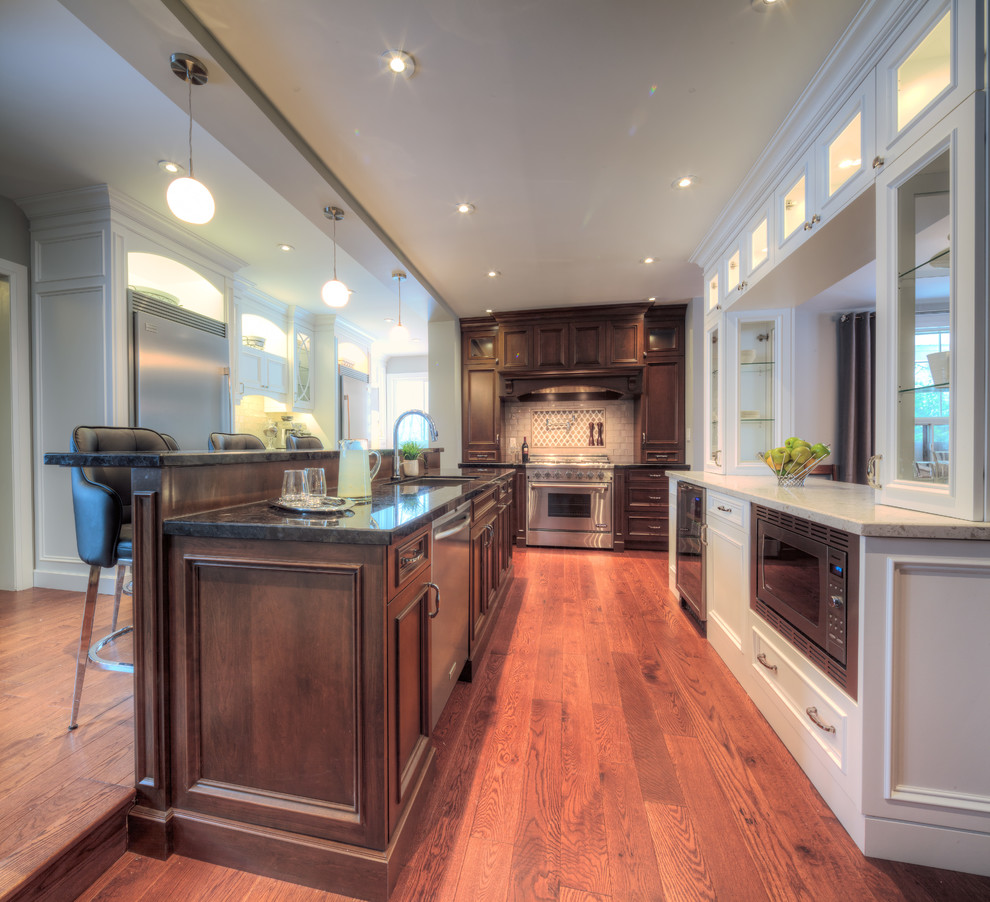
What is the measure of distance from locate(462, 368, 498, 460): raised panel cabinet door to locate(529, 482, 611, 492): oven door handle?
0.70 m

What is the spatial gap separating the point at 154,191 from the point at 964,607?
4511 mm

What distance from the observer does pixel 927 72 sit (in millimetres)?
1250

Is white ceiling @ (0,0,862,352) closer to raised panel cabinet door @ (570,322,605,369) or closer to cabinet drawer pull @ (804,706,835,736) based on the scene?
raised panel cabinet door @ (570,322,605,369)

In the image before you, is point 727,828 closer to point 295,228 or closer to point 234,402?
point 295,228

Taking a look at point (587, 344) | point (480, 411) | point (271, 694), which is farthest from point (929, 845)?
point (480, 411)

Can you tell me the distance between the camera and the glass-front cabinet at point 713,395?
284 centimetres

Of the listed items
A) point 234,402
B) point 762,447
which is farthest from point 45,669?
point 762,447

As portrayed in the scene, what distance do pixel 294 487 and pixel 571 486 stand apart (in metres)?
3.50

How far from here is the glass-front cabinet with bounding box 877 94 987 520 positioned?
1.09 metres

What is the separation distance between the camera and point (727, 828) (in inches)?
46.7

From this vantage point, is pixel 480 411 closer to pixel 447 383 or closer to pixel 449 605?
pixel 447 383

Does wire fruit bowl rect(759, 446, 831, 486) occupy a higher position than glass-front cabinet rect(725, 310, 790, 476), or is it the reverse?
glass-front cabinet rect(725, 310, 790, 476)

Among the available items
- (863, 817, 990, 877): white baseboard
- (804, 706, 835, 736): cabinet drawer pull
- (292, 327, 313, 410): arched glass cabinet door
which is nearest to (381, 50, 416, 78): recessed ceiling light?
(804, 706, 835, 736): cabinet drawer pull

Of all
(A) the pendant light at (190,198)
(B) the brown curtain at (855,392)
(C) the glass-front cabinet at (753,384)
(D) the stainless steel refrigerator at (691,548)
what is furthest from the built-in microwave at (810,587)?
(A) the pendant light at (190,198)
